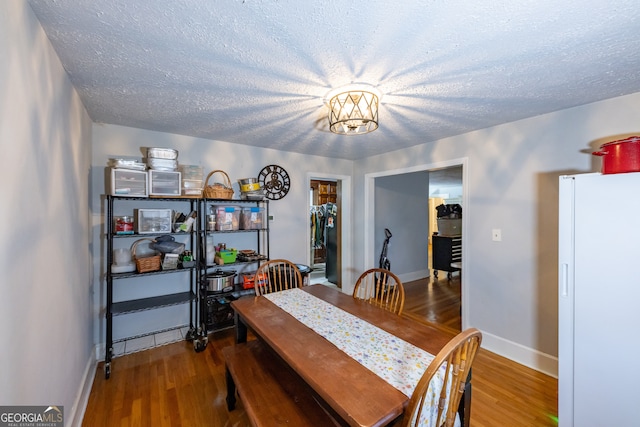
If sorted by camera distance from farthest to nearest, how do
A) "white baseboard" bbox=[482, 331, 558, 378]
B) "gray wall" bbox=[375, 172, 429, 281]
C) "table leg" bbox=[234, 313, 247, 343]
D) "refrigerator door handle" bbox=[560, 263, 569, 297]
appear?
"gray wall" bbox=[375, 172, 429, 281]
"white baseboard" bbox=[482, 331, 558, 378]
"table leg" bbox=[234, 313, 247, 343]
"refrigerator door handle" bbox=[560, 263, 569, 297]

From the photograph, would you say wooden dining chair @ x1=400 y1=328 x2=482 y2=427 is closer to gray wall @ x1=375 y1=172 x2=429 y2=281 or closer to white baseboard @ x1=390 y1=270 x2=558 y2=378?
white baseboard @ x1=390 y1=270 x2=558 y2=378

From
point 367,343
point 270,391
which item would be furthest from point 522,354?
point 270,391

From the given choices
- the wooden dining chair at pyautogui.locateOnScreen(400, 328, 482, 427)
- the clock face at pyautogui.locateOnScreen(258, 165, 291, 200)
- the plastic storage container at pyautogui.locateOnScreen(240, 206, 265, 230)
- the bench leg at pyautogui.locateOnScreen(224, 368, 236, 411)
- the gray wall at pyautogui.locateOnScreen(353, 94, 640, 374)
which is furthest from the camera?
the clock face at pyautogui.locateOnScreen(258, 165, 291, 200)

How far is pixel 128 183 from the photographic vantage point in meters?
2.36

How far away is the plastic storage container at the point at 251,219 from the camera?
3.08 m

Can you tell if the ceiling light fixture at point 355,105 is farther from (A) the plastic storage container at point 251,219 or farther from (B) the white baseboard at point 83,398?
(B) the white baseboard at point 83,398

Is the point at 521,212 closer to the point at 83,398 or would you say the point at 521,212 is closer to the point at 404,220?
the point at 404,220

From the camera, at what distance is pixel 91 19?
117 cm

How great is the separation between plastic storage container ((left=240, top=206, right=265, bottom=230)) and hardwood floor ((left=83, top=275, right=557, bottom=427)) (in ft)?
4.08

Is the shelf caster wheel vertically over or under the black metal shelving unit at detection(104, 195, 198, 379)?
under

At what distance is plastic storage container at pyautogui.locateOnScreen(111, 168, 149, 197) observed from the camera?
7.52 ft

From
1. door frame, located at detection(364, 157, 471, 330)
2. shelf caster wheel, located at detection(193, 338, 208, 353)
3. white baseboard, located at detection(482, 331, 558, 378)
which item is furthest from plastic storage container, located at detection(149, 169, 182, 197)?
white baseboard, located at detection(482, 331, 558, 378)

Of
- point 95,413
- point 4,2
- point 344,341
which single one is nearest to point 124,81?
point 4,2

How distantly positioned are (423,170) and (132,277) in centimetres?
343
